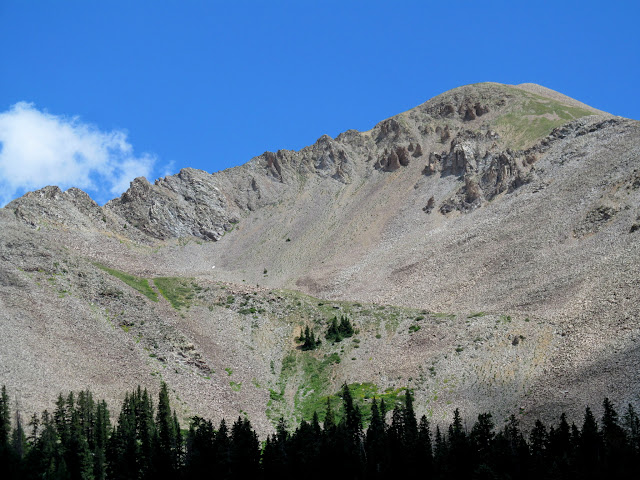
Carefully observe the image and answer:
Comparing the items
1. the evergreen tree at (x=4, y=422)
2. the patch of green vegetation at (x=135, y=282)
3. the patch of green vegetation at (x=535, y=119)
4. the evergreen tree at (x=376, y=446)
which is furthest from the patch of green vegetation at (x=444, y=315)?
the patch of green vegetation at (x=535, y=119)

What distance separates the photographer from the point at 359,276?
444 ft

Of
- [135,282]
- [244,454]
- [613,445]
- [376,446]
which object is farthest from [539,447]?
[135,282]

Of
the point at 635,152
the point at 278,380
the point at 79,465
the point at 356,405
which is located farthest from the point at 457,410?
the point at 635,152

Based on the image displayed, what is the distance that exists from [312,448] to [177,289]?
54350mm

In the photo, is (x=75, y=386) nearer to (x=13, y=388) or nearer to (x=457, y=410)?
(x=13, y=388)

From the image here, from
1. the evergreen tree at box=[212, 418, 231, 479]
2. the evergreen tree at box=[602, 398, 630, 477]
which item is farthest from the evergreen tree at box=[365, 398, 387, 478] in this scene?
the evergreen tree at box=[602, 398, 630, 477]

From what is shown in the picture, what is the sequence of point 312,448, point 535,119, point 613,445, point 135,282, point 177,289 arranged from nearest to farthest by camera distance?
point 613,445 < point 312,448 < point 177,289 < point 135,282 < point 535,119

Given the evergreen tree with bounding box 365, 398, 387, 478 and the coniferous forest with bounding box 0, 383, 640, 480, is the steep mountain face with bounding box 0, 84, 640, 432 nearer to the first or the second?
the coniferous forest with bounding box 0, 383, 640, 480

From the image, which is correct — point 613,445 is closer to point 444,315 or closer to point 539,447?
point 539,447

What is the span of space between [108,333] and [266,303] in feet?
89.5

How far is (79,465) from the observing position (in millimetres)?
69312

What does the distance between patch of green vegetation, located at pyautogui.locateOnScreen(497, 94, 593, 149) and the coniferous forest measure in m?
115

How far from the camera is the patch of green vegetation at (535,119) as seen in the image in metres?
180

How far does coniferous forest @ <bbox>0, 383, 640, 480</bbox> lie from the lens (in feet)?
Answer: 209
